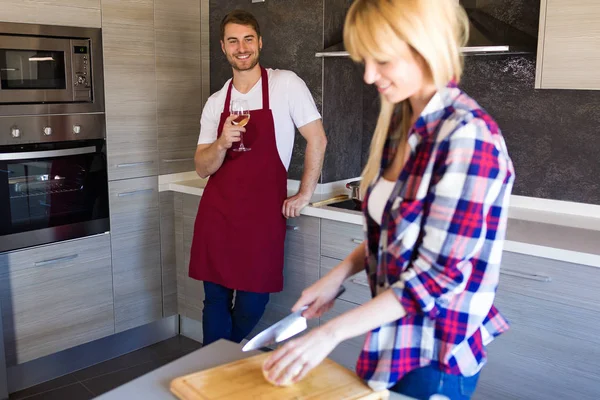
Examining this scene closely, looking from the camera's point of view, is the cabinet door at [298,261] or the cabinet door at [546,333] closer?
the cabinet door at [546,333]

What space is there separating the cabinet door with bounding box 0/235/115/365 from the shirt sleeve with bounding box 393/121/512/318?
7.25ft

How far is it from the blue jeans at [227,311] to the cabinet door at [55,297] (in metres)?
0.61

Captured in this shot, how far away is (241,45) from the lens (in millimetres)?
2547

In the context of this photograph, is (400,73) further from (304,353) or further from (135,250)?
(135,250)

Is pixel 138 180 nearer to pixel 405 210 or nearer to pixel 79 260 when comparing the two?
pixel 79 260

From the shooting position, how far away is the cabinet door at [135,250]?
121 inches

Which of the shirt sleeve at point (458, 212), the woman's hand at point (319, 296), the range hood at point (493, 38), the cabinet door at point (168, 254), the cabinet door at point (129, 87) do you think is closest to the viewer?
the shirt sleeve at point (458, 212)

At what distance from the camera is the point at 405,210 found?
3.33 ft

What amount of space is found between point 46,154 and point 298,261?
1183mm

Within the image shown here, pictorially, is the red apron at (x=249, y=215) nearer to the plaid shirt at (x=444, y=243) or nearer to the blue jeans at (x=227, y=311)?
the blue jeans at (x=227, y=311)

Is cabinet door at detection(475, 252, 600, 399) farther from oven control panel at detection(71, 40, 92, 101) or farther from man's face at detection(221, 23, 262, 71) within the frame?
→ oven control panel at detection(71, 40, 92, 101)

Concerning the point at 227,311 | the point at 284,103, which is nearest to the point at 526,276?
the point at 284,103

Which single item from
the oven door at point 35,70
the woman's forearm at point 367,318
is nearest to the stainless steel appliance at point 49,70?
the oven door at point 35,70

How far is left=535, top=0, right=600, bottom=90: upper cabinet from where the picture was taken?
215cm
